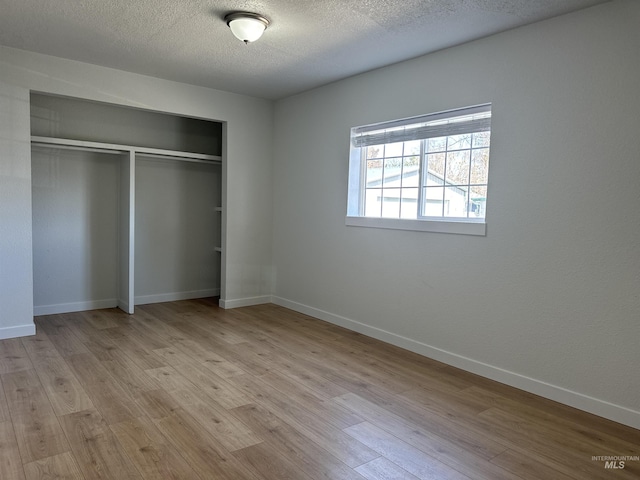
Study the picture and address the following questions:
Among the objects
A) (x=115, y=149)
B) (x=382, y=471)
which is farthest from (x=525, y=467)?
(x=115, y=149)

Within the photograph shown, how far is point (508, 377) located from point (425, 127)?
6.67ft

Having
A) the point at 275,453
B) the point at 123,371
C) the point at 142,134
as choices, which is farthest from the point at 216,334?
the point at 142,134

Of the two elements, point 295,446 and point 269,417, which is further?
point 269,417

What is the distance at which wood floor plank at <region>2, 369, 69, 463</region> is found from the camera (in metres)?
2.12

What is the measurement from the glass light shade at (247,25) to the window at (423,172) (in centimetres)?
147

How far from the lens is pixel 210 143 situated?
5.61m

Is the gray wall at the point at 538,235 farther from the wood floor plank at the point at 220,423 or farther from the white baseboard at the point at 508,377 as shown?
the wood floor plank at the point at 220,423

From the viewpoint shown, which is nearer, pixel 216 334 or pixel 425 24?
pixel 425 24

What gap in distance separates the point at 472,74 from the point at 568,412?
7.77 ft

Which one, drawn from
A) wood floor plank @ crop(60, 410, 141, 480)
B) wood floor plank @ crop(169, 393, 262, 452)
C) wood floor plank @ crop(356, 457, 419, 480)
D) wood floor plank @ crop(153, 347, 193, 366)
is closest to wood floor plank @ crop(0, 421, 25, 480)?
wood floor plank @ crop(60, 410, 141, 480)

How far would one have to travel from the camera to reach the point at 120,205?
193 inches

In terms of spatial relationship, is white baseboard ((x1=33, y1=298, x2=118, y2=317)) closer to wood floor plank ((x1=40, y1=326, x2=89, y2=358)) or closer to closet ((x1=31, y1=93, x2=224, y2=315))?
closet ((x1=31, y1=93, x2=224, y2=315))

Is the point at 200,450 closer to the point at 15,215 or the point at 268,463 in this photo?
the point at 268,463

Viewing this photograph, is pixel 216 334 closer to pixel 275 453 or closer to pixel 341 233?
pixel 341 233
